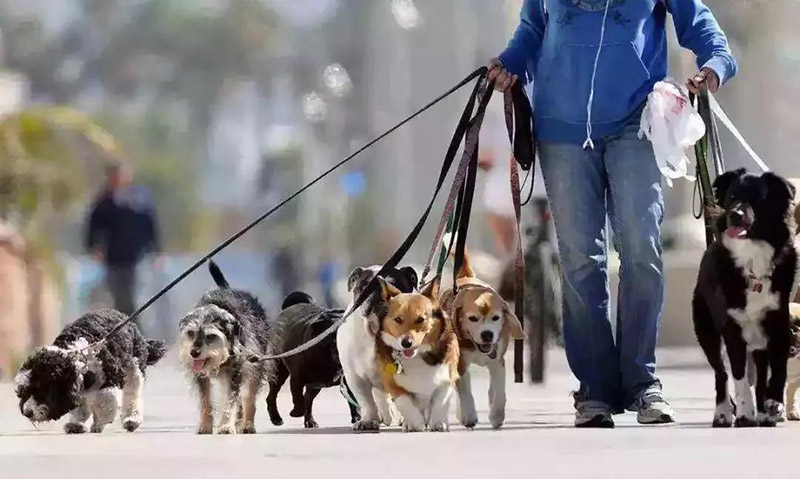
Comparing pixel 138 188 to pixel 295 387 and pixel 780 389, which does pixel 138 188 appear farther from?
pixel 780 389

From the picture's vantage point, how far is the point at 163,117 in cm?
2731

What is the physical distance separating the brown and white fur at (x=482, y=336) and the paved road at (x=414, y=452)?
11cm

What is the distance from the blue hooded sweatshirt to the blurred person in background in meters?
8.48

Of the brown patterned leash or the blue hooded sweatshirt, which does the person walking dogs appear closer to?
the blue hooded sweatshirt

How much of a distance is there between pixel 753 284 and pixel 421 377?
1.22 metres

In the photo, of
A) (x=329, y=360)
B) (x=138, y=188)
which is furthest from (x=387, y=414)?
(x=138, y=188)

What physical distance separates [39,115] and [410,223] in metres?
7.17

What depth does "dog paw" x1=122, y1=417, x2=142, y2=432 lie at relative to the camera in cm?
742

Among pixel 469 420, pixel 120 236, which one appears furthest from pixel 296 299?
pixel 120 236

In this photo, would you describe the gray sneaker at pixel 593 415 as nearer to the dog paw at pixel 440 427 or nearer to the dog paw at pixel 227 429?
the dog paw at pixel 440 427

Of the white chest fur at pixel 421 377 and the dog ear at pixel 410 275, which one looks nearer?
the white chest fur at pixel 421 377

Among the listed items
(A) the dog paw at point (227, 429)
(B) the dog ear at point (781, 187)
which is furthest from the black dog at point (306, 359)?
(B) the dog ear at point (781, 187)

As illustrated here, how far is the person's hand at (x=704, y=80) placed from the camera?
6.70 m

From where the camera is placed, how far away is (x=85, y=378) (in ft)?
24.0
